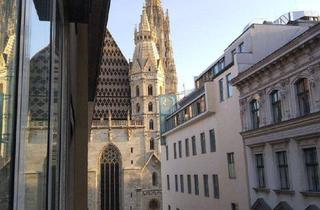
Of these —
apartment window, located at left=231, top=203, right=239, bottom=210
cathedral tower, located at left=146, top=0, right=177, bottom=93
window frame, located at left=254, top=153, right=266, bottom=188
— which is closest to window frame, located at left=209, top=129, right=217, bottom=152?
apartment window, located at left=231, top=203, right=239, bottom=210

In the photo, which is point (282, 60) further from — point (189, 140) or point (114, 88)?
point (114, 88)

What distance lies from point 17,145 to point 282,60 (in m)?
17.4

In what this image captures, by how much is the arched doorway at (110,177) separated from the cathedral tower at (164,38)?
63.0 ft

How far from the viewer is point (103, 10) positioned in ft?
15.2

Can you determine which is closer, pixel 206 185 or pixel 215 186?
pixel 215 186

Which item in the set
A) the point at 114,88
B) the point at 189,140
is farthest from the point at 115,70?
the point at 189,140

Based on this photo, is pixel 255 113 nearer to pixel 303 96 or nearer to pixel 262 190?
pixel 262 190

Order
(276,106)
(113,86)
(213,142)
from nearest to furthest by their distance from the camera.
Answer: (276,106)
(213,142)
(113,86)

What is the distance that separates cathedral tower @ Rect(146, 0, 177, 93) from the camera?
7288 cm

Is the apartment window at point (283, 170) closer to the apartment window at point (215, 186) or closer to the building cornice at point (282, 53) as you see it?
the building cornice at point (282, 53)

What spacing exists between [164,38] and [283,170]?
61.7m

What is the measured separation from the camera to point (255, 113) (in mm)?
19953

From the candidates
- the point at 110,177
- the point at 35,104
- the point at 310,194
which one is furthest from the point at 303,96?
the point at 110,177

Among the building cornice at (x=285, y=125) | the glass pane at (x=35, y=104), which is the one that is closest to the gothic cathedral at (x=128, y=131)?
the building cornice at (x=285, y=125)
